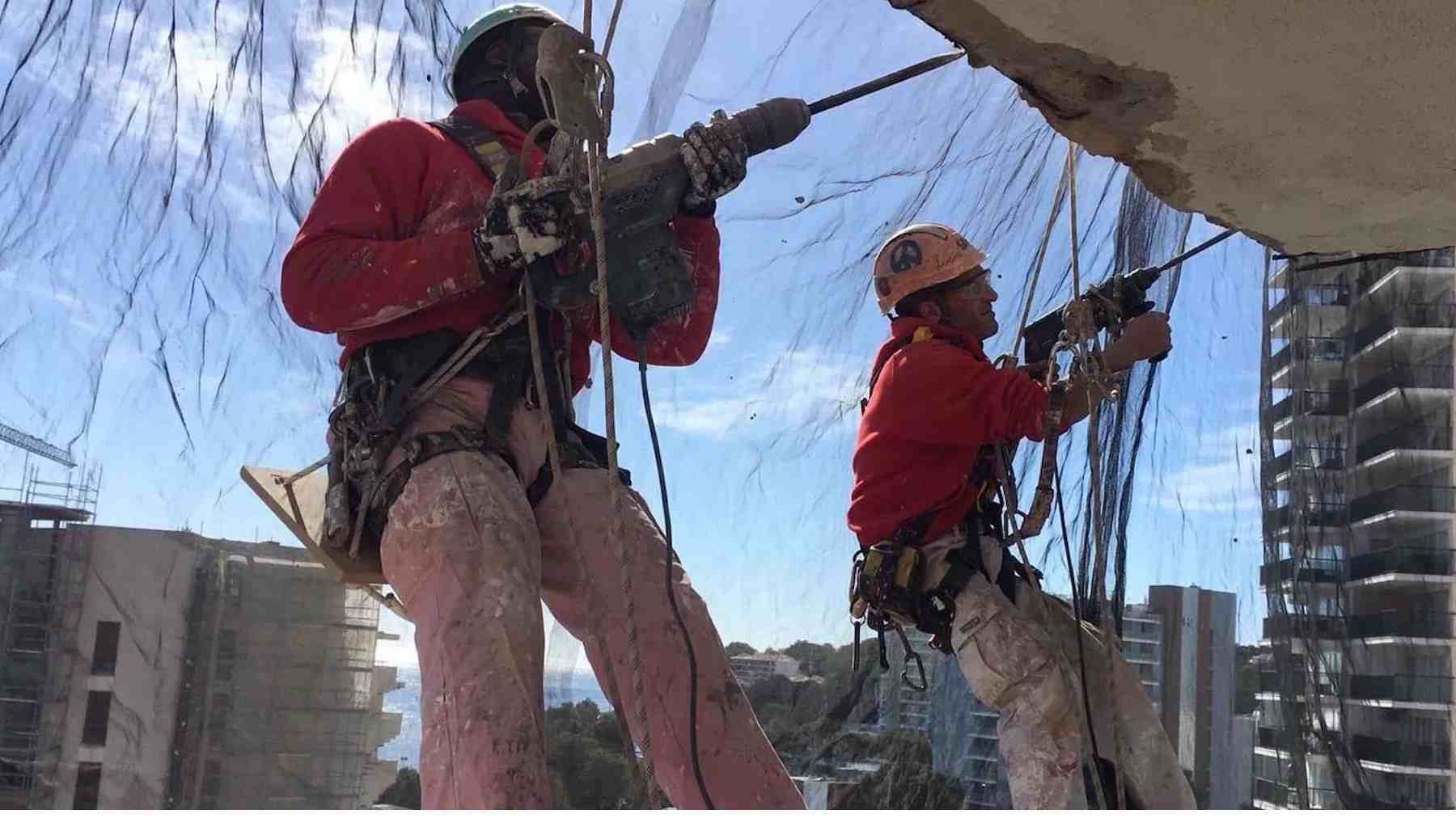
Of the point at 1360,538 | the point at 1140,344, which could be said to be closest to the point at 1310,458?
the point at 1360,538

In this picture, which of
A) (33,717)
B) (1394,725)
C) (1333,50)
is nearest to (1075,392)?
(1333,50)

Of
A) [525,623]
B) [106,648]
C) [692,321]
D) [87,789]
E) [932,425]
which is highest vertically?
[692,321]

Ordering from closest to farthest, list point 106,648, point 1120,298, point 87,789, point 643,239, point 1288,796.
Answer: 1. point 643,239
2. point 1120,298
3. point 1288,796
4. point 87,789
5. point 106,648

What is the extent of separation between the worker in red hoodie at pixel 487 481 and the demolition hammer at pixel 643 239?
0.16ft

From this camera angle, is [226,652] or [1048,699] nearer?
[1048,699]

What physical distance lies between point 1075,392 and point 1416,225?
0.96 m

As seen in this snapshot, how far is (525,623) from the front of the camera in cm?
214

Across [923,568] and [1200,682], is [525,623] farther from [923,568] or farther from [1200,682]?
[1200,682]

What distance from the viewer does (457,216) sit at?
254cm

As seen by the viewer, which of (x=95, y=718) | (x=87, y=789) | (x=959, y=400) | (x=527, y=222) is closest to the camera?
(x=527, y=222)

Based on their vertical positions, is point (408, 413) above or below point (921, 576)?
above

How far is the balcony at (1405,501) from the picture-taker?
5816mm

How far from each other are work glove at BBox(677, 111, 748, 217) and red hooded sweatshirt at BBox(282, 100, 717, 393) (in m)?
0.27

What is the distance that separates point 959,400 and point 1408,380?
394cm
